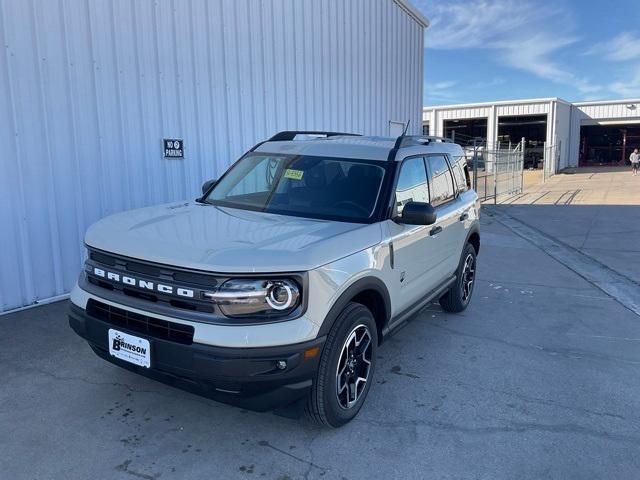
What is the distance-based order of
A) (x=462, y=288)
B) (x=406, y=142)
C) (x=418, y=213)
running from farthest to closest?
1. (x=462, y=288)
2. (x=406, y=142)
3. (x=418, y=213)

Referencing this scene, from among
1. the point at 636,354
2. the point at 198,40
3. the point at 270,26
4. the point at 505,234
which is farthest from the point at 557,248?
the point at 198,40

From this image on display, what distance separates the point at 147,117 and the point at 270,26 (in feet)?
10.7

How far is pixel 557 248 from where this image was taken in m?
10.2

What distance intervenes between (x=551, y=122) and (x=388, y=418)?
4025 centimetres

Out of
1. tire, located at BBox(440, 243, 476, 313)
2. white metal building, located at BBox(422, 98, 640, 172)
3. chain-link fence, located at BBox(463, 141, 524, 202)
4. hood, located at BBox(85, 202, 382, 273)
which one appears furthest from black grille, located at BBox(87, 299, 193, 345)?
white metal building, located at BBox(422, 98, 640, 172)

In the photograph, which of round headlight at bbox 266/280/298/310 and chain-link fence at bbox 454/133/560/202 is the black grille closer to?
round headlight at bbox 266/280/298/310

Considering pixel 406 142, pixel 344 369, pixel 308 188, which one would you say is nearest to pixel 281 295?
pixel 344 369

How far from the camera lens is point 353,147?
4.28 meters

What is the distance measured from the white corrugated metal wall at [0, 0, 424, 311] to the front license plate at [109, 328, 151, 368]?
298cm

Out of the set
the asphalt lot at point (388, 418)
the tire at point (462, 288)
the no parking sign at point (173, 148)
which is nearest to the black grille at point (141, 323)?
the asphalt lot at point (388, 418)

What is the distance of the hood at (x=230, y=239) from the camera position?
2.75m

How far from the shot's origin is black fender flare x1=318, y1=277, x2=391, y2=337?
9.63ft

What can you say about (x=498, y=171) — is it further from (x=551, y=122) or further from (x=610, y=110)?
(x=610, y=110)

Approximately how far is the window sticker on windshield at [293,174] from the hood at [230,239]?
0.51 m
